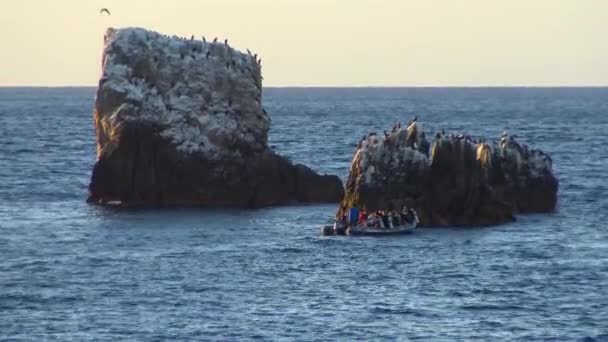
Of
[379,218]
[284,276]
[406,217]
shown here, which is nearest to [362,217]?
[379,218]

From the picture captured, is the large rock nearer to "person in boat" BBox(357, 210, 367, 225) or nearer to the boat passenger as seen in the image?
"person in boat" BBox(357, 210, 367, 225)

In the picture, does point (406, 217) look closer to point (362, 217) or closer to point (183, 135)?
point (362, 217)

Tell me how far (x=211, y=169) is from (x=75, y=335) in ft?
120

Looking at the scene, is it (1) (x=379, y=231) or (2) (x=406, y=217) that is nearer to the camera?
(1) (x=379, y=231)

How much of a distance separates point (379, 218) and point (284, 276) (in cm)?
1357

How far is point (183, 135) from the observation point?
94.6m

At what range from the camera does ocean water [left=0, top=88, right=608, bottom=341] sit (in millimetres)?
59406

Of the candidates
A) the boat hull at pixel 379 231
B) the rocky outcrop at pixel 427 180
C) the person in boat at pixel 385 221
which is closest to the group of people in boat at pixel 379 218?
the person in boat at pixel 385 221

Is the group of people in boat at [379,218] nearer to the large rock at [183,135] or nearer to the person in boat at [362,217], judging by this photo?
the person in boat at [362,217]

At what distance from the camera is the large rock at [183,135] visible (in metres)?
93.5

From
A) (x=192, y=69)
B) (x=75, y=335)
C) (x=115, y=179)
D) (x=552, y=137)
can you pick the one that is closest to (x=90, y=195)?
(x=115, y=179)

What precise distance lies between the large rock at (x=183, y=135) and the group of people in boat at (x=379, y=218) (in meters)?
11.9

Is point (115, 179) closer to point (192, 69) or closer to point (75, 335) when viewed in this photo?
point (192, 69)

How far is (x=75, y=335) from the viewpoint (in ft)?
189
